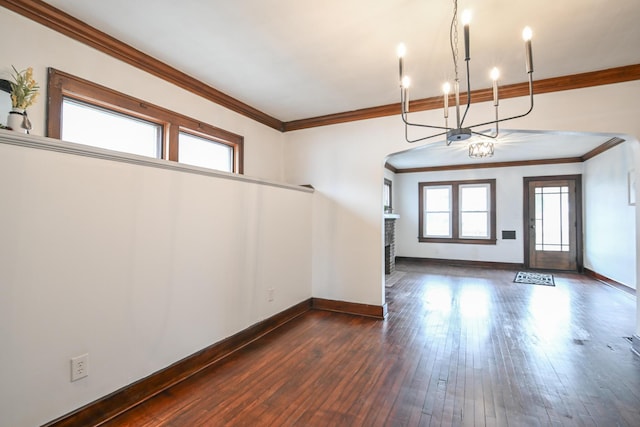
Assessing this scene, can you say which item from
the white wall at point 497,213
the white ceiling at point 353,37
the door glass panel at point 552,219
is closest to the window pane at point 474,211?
the white wall at point 497,213

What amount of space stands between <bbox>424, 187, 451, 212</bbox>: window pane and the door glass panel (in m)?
1.94

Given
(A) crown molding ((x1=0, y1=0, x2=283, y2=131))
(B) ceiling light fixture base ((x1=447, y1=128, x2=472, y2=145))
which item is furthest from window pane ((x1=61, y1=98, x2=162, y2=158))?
(B) ceiling light fixture base ((x1=447, y1=128, x2=472, y2=145))

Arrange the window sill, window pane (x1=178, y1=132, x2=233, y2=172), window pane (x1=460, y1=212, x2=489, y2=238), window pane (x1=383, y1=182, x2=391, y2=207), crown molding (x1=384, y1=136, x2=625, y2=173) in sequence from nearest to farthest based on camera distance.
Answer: window pane (x1=178, y1=132, x2=233, y2=172), crown molding (x1=384, y1=136, x2=625, y2=173), the window sill, window pane (x1=460, y1=212, x2=489, y2=238), window pane (x1=383, y1=182, x2=391, y2=207)

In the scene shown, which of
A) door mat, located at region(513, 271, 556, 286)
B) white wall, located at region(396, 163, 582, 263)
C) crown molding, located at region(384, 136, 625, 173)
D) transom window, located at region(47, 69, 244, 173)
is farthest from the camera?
white wall, located at region(396, 163, 582, 263)

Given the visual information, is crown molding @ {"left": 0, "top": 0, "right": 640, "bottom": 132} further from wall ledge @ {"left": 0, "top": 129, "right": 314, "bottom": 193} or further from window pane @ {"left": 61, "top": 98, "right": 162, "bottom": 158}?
wall ledge @ {"left": 0, "top": 129, "right": 314, "bottom": 193}

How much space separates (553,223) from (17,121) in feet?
29.1

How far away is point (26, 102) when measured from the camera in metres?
1.80

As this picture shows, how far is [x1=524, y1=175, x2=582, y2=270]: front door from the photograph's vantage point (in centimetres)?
686

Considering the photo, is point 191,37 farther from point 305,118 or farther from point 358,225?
point 358,225

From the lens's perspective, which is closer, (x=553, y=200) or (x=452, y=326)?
(x=452, y=326)

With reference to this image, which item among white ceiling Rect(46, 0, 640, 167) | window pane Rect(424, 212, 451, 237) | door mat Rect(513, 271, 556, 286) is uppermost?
white ceiling Rect(46, 0, 640, 167)

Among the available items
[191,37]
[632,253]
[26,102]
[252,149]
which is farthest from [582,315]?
[26,102]

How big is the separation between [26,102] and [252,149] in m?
2.35

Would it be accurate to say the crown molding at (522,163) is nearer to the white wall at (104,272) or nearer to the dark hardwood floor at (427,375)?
the dark hardwood floor at (427,375)
